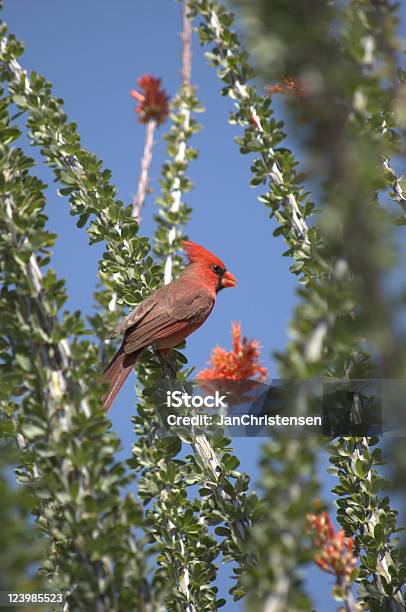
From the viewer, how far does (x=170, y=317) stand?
3.62 meters

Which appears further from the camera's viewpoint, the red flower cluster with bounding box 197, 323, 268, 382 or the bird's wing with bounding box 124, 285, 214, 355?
the bird's wing with bounding box 124, 285, 214, 355

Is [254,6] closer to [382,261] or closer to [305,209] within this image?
[382,261]

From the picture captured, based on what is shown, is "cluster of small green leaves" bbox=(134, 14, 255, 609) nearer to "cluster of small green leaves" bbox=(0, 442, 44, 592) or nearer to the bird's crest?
"cluster of small green leaves" bbox=(0, 442, 44, 592)

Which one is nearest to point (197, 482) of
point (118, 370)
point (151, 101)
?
point (118, 370)

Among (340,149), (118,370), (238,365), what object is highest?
(118,370)

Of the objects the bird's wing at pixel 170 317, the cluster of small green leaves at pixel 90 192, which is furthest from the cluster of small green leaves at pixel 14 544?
the bird's wing at pixel 170 317

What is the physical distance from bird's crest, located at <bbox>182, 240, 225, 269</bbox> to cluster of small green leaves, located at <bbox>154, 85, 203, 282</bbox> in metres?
0.93

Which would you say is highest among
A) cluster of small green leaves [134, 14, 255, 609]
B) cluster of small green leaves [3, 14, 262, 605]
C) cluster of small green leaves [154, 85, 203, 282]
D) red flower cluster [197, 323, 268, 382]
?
cluster of small green leaves [154, 85, 203, 282]

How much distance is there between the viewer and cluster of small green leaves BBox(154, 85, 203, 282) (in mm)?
3320

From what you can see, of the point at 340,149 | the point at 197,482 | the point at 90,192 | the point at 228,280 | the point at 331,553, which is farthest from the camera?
the point at 228,280

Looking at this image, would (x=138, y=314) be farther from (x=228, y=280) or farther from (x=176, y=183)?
(x=228, y=280)

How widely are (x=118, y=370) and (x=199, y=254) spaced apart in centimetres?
143

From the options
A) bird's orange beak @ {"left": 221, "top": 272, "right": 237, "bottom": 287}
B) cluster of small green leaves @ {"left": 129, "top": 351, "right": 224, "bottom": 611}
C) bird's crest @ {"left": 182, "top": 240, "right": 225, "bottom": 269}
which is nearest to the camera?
cluster of small green leaves @ {"left": 129, "top": 351, "right": 224, "bottom": 611}

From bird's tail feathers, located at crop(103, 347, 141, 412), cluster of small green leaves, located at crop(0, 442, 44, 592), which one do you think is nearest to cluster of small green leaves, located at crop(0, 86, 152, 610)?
cluster of small green leaves, located at crop(0, 442, 44, 592)
